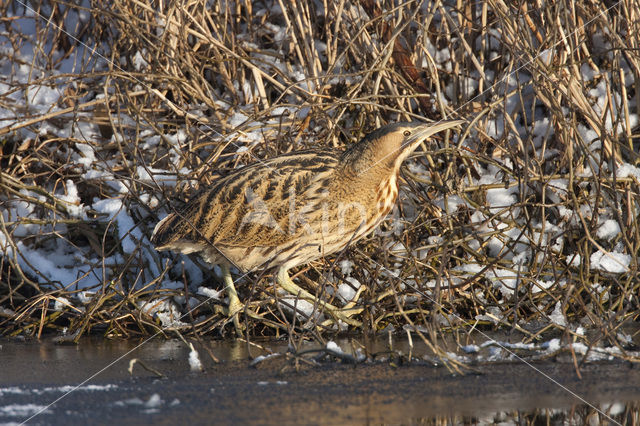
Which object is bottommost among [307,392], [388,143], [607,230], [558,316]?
[307,392]

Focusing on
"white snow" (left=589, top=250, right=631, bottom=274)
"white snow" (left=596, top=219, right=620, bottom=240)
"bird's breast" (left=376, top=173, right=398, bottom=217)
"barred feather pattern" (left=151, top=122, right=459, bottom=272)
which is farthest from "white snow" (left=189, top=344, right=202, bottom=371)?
"white snow" (left=596, top=219, right=620, bottom=240)

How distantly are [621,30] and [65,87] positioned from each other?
2.90 m

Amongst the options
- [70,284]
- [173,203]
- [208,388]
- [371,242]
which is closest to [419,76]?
[371,242]

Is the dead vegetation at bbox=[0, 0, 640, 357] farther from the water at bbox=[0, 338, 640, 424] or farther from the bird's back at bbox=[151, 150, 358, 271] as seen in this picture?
the water at bbox=[0, 338, 640, 424]

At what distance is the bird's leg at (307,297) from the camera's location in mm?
3000

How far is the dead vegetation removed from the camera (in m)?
3.16

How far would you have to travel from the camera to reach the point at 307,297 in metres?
3.10

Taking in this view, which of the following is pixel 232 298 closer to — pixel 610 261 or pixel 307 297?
pixel 307 297

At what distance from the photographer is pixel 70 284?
3.22 meters

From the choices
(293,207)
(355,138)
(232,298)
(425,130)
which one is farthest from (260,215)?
(355,138)

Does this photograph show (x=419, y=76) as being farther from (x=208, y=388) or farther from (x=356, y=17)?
(x=208, y=388)

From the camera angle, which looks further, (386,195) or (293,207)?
(386,195)

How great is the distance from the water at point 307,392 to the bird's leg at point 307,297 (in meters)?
0.40

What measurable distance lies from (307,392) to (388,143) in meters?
1.32
